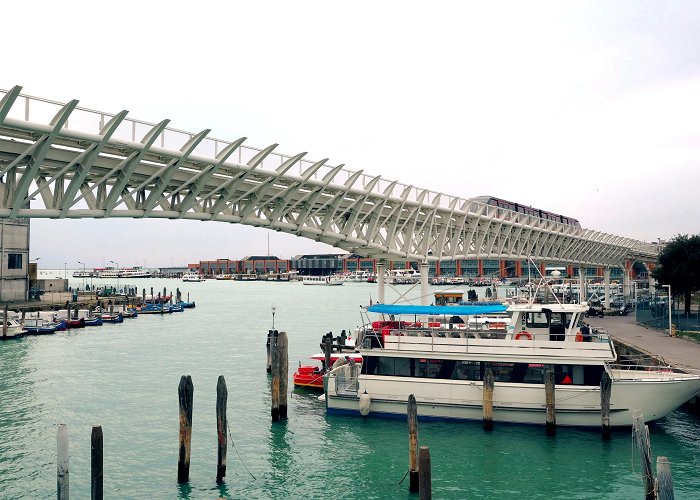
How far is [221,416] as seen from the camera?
17.2 m

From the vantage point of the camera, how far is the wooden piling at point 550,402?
2133 cm

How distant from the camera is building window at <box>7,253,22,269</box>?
65.0 m

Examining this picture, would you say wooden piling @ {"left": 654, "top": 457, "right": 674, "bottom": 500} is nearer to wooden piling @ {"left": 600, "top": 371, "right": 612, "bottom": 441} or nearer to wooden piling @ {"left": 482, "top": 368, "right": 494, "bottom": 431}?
wooden piling @ {"left": 600, "top": 371, "right": 612, "bottom": 441}

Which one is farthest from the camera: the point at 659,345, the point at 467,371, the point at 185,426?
the point at 659,345

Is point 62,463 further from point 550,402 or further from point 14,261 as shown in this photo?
point 14,261

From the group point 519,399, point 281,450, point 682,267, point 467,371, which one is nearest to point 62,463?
point 281,450

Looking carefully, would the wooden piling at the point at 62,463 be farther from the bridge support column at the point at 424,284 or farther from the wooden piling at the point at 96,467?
the bridge support column at the point at 424,284

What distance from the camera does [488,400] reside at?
72.0 feet

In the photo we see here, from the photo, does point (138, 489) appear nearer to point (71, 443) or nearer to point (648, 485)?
point (71, 443)

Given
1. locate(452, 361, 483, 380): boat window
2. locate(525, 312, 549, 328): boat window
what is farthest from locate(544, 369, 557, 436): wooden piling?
locate(525, 312, 549, 328): boat window

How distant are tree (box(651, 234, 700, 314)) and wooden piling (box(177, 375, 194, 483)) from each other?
46961 mm

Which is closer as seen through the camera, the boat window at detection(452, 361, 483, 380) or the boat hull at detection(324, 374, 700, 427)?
the boat hull at detection(324, 374, 700, 427)

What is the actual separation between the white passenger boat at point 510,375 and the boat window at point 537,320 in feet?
0.14

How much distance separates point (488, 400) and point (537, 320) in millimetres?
4927
